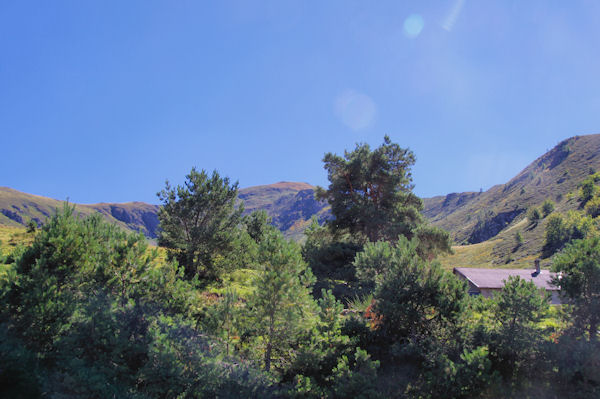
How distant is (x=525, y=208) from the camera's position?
13738 cm

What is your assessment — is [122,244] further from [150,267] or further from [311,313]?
[311,313]

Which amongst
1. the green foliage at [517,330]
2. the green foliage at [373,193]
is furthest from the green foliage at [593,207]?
the green foliage at [517,330]

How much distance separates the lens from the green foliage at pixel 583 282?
7.34m

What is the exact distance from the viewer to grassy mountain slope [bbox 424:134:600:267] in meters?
94.9

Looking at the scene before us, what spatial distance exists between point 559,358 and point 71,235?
13527mm

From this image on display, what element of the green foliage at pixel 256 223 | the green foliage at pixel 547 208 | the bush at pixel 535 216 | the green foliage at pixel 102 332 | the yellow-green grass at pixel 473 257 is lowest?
the yellow-green grass at pixel 473 257

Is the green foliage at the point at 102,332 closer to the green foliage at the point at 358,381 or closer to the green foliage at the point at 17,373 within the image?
the green foliage at the point at 17,373

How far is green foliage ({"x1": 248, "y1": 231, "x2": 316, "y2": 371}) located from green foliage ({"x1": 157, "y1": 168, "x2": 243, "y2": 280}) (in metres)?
8.20

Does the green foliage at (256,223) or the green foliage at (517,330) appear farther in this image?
the green foliage at (256,223)

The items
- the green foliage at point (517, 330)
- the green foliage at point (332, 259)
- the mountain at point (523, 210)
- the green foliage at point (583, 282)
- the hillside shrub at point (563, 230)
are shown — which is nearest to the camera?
the green foliage at point (517, 330)

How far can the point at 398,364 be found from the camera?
28.0ft

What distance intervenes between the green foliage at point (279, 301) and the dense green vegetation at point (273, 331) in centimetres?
4

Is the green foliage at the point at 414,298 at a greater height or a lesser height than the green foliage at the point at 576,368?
greater

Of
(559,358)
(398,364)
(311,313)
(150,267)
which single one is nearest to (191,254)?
(150,267)
